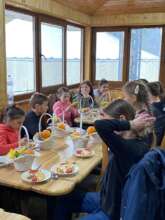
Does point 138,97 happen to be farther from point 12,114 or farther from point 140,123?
point 12,114

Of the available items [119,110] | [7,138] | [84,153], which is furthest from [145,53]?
[119,110]

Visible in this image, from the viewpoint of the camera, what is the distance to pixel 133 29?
5.61 metres

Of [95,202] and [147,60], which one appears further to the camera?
[147,60]

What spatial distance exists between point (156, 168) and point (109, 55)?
5.02m

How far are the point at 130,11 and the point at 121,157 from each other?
4.62 meters

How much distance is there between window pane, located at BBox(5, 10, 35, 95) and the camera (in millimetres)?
3693

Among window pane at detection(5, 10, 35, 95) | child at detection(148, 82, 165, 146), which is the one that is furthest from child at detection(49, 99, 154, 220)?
window pane at detection(5, 10, 35, 95)

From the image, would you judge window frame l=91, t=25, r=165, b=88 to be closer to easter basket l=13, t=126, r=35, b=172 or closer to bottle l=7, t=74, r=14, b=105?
bottle l=7, t=74, r=14, b=105

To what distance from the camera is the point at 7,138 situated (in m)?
2.22

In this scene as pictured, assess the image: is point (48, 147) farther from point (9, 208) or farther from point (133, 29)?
point (133, 29)

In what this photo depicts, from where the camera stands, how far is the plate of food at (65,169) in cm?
174

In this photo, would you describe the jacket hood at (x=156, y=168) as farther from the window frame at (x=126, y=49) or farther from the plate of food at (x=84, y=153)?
the window frame at (x=126, y=49)

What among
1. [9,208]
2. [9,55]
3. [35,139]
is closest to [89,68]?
[9,55]

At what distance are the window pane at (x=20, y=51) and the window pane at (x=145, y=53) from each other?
2.42 metres
